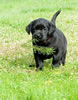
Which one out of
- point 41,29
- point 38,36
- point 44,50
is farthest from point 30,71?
point 41,29

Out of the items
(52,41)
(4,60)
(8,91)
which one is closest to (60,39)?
(52,41)

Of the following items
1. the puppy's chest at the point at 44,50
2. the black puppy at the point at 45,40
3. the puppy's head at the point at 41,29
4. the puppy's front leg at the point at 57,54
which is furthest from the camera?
the puppy's front leg at the point at 57,54

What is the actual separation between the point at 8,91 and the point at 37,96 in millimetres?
752

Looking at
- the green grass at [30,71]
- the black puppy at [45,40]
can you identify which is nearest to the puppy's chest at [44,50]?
the black puppy at [45,40]

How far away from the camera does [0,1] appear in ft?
87.7

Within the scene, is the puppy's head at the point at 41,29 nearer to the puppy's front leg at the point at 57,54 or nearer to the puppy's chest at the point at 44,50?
A: the puppy's chest at the point at 44,50

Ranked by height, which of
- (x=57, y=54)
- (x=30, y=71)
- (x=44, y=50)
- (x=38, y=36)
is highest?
(x=38, y=36)

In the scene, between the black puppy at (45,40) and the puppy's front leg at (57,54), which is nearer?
the black puppy at (45,40)

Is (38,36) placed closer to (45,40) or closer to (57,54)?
(45,40)

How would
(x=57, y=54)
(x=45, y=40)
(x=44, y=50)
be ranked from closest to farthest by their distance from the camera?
(x=44, y=50) < (x=45, y=40) < (x=57, y=54)

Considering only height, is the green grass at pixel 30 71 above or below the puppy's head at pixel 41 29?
below

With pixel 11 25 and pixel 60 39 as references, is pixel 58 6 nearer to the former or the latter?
pixel 11 25

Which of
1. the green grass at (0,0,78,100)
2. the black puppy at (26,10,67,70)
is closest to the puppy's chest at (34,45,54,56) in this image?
the black puppy at (26,10,67,70)

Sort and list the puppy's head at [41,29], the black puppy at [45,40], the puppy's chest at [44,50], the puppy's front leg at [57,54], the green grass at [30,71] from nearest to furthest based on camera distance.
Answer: the green grass at [30,71]
the puppy's chest at [44,50]
the puppy's head at [41,29]
the black puppy at [45,40]
the puppy's front leg at [57,54]
